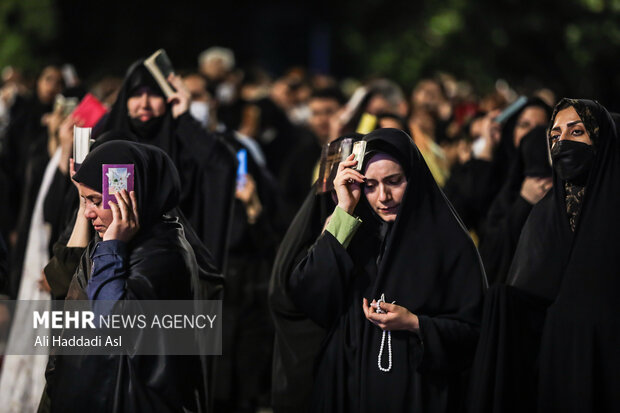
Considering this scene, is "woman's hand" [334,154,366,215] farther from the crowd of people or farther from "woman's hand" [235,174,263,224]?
"woman's hand" [235,174,263,224]

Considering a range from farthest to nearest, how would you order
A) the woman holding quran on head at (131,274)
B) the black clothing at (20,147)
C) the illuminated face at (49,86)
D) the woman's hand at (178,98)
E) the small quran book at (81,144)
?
the illuminated face at (49,86) < the black clothing at (20,147) < the woman's hand at (178,98) < the small quran book at (81,144) < the woman holding quran on head at (131,274)

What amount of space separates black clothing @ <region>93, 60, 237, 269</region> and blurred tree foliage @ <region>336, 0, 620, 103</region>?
6672 millimetres

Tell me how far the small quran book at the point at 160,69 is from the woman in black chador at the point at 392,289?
2.17 metres

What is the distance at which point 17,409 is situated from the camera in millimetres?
6793

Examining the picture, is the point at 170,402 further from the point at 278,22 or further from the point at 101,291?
the point at 278,22

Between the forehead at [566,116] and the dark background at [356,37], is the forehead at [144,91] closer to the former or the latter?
the forehead at [566,116]

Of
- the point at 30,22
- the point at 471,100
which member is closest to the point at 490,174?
the point at 471,100

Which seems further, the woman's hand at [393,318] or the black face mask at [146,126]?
the black face mask at [146,126]

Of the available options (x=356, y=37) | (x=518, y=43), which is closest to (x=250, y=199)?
(x=518, y=43)

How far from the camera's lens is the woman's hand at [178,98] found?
6.99 metres

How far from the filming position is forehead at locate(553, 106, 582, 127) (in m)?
5.05

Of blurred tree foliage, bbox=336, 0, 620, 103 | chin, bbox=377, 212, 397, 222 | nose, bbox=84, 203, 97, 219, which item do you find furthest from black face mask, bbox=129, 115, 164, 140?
blurred tree foliage, bbox=336, 0, 620, 103

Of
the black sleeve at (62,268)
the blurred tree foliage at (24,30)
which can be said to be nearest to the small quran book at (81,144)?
the black sleeve at (62,268)

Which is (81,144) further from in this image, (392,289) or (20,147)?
(20,147)
